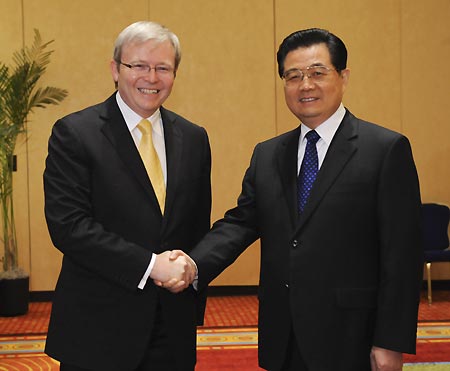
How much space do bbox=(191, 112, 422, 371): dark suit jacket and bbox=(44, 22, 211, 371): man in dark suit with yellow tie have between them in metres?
0.36

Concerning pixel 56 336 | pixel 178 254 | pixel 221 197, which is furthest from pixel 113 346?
pixel 221 197

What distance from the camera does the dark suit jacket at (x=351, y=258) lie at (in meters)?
2.19

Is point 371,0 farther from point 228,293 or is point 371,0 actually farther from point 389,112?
point 228,293

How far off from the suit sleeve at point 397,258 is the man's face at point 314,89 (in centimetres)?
30

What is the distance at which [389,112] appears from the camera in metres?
7.17

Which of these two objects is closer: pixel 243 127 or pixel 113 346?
pixel 113 346

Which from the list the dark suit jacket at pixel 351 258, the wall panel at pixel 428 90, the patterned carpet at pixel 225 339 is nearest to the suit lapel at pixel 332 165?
the dark suit jacket at pixel 351 258

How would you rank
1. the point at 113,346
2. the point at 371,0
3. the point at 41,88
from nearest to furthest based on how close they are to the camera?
1. the point at 113,346
2. the point at 41,88
3. the point at 371,0

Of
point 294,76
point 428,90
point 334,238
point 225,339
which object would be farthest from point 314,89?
point 428,90

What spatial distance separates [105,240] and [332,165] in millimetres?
806

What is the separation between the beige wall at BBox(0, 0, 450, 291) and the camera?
22.5ft

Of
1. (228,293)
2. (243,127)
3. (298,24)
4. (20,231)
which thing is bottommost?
(228,293)

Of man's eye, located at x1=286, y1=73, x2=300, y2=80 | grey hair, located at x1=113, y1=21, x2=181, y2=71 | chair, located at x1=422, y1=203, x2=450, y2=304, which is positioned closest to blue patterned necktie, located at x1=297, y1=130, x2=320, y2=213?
man's eye, located at x1=286, y1=73, x2=300, y2=80

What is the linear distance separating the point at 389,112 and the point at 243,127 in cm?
157
